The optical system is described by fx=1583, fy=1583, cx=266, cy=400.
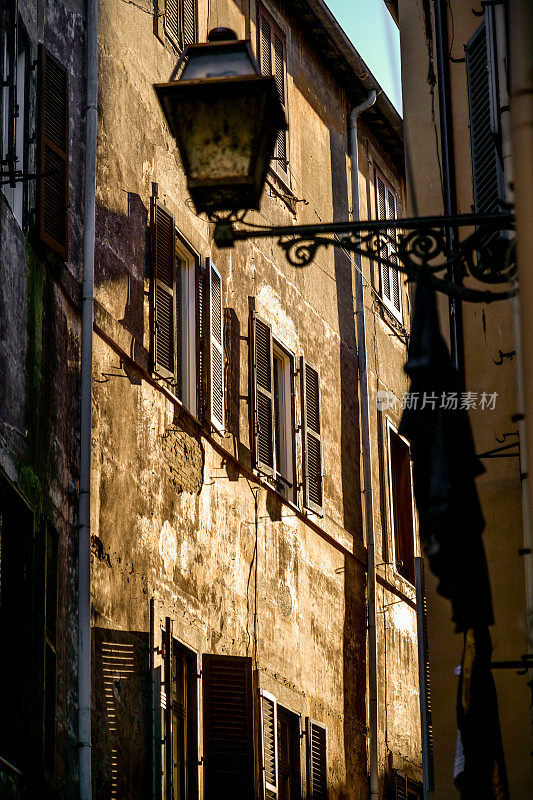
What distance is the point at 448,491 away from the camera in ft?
20.3

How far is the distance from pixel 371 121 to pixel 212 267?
696cm

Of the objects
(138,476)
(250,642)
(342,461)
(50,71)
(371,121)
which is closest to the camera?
(50,71)

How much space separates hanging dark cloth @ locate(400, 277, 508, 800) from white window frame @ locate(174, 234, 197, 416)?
22.5ft

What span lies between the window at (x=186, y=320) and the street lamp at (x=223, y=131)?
642 cm

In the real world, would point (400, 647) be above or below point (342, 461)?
below

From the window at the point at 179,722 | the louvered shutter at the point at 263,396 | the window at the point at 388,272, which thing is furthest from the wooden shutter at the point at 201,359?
the window at the point at 388,272

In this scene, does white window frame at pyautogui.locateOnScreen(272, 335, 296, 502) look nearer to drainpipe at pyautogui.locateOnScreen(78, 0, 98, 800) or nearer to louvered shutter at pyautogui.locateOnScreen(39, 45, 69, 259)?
drainpipe at pyautogui.locateOnScreen(78, 0, 98, 800)

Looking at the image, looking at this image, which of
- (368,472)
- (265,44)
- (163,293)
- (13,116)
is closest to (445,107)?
(163,293)

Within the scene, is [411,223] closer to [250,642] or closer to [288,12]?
[250,642]

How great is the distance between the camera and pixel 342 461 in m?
17.1

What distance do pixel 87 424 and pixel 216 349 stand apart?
2.89 meters

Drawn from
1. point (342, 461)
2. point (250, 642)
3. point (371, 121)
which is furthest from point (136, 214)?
point (371, 121)

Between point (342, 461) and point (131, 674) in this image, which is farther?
point (342, 461)

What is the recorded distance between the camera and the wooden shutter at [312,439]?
15.8 metres
